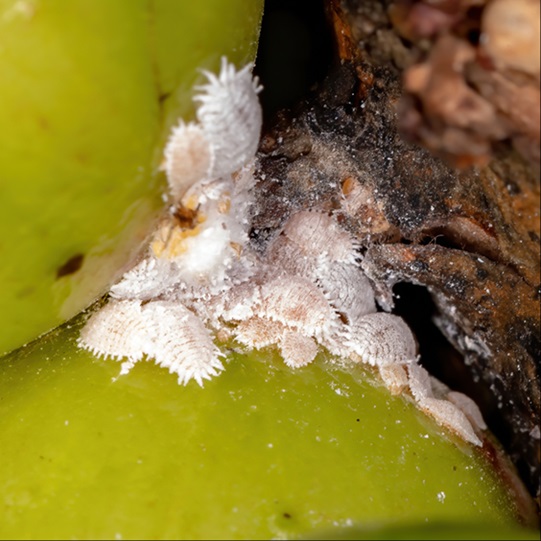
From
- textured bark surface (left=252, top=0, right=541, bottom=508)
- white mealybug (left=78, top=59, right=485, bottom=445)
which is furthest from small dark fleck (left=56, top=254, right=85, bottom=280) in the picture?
textured bark surface (left=252, top=0, right=541, bottom=508)

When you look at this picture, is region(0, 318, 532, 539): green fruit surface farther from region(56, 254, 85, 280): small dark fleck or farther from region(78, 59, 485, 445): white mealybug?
region(56, 254, 85, 280): small dark fleck

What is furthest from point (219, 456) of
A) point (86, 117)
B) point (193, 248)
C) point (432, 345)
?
point (432, 345)

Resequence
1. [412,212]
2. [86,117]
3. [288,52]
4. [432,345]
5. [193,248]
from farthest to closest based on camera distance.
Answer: [432,345]
[288,52]
[412,212]
[193,248]
[86,117]

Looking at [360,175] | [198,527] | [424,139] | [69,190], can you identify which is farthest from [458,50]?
[198,527]

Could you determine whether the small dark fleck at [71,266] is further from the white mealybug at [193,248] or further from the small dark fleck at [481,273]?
the small dark fleck at [481,273]

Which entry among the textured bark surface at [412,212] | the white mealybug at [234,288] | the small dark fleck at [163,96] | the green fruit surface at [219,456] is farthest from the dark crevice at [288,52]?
the green fruit surface at [219,456]

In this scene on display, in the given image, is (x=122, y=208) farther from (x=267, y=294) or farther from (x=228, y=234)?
(x=267, y=294)

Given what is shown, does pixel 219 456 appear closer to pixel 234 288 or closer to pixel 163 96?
pixel 234 288
